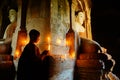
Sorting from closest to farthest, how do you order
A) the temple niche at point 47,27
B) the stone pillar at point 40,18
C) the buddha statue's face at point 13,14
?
the temple niche at point 47,27 → the stone pillar at point 40,18 → the buddha statue's face at point 13,14

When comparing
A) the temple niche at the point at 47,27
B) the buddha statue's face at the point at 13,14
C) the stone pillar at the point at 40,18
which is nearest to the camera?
the temple niche at the point at 47,27

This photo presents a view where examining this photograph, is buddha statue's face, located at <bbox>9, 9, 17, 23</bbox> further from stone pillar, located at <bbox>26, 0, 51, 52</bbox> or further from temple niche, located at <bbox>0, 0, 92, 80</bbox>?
stone pillar, located at <bbox>26, 0, 51, 52</bbox>

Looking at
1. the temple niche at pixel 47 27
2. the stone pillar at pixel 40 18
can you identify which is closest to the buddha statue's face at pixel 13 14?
the temple niche at pixel 47 27

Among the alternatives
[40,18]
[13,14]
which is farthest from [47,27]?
[13,14]

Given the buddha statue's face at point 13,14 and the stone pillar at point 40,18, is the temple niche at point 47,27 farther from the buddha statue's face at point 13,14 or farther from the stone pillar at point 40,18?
the buddha statue's face at point 13,14

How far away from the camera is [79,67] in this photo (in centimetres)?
1032

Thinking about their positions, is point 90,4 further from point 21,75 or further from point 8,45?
point 21,75

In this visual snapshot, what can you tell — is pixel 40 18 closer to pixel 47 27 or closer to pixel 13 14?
pixel 47 27

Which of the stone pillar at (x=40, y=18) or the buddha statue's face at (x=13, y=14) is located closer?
the stone pillar at (x=40, y=18)

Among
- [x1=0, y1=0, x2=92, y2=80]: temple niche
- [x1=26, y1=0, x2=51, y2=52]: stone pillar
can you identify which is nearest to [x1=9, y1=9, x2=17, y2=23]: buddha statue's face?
[x1=0, y1=0, x2=92, y2=80]: temple niche

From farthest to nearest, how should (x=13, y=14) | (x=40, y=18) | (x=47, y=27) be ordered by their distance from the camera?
(x=13, y=14) → (x=40, y=18) → (x=47, y=27)

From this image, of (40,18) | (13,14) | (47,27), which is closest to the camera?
(47,27)

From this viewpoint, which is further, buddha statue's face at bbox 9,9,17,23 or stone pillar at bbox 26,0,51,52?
buddha statue's face at bbox 9,9,17,23

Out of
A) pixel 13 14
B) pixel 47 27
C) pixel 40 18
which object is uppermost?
pixel 13 14
